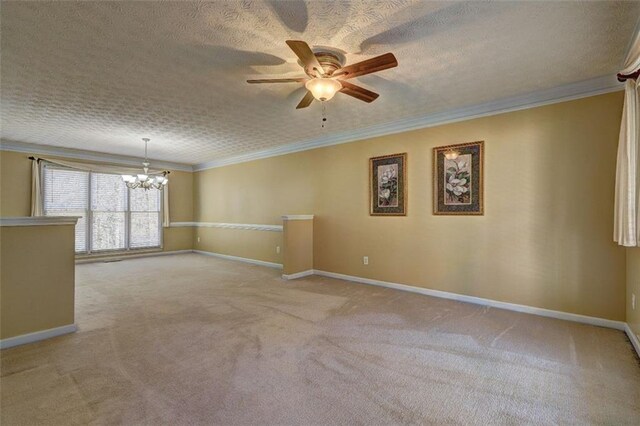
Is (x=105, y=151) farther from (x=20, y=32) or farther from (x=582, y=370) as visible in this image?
(x=582, y=370)

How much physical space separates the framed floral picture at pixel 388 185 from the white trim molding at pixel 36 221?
391 centimetres

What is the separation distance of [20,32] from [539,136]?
502 centimetres

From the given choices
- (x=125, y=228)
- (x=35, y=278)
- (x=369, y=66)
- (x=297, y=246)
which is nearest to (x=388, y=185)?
(x=297, y=246)

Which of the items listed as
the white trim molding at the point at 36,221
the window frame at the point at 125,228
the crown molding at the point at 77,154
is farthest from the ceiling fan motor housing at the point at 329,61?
the window frame at the point at 125,228

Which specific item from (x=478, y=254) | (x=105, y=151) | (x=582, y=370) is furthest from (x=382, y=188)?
(x=105, y=151)

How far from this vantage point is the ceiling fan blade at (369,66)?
2.10 meters

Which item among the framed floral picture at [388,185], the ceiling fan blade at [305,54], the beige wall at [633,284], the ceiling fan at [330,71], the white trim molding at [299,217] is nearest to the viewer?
the ceiling fan blade at [305,54]

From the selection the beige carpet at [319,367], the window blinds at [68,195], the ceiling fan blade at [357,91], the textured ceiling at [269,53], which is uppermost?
the textured ceiling at [269,53]

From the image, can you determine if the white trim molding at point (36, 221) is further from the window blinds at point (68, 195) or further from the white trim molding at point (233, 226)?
the window blinds at point (68, 195)

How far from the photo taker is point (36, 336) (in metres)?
2.79

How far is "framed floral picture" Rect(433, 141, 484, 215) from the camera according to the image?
3895 millimetres

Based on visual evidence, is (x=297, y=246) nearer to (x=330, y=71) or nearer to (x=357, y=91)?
(x=357, y=91)

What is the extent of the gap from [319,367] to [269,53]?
2.63 m

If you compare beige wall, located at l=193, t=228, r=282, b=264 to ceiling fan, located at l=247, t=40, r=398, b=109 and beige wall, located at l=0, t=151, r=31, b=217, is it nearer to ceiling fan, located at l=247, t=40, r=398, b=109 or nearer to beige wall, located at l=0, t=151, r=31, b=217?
beige wall, located at l=0, t=151, r=31, b=217
